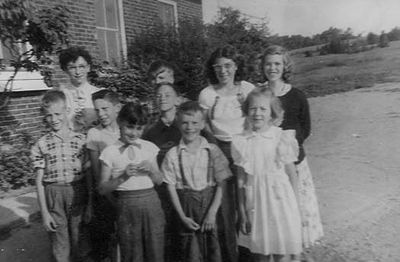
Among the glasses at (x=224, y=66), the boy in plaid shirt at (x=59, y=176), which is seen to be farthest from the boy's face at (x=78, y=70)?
the glasses at (x=224, y=66)

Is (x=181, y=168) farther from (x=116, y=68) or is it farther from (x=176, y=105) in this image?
(x=116, y=68)

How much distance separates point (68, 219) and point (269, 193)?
4.41ft

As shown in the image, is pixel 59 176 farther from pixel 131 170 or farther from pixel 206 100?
pixel 206 100

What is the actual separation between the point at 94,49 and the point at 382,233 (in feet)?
18.8

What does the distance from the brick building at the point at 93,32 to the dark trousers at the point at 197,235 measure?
12.9 ft

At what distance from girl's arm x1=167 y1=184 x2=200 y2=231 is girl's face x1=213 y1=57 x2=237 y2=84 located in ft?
3.07

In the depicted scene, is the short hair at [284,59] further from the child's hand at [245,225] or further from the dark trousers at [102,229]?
the dark trousers at [102,229]

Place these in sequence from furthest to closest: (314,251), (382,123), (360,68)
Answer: (360,68), (382,123), (314,251)

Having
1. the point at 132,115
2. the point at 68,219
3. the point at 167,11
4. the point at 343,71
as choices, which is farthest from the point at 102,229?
the point at 343,71

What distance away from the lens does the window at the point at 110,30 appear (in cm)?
840

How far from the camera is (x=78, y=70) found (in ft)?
11.0

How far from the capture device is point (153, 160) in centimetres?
274

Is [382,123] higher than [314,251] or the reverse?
higher

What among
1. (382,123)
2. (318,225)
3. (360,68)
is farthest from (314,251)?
(360,68)
